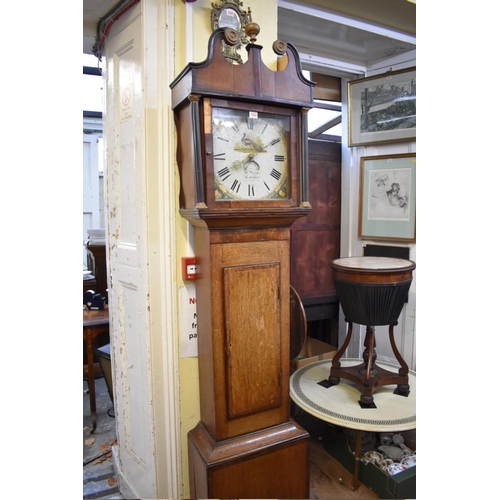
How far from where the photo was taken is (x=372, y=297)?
5.80 feet

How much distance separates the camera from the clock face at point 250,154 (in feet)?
4.16

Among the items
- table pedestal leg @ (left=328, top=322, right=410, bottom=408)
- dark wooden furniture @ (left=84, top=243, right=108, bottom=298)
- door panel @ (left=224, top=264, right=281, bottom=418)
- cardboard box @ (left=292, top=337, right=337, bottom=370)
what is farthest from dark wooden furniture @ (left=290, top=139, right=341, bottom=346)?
dark wooden furniture @ (left=84, top=243, right=108, bottom=298)

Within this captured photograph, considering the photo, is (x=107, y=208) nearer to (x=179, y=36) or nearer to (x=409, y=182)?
(x=179, y=36)

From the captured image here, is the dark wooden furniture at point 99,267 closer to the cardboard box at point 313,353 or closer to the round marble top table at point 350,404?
the cardboard box at point 313,353

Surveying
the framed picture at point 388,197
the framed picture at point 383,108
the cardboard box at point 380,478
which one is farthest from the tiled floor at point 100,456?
the framed picture at point 383,108

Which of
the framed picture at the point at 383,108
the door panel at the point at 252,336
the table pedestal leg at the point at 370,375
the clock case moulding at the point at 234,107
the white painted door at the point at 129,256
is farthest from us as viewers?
the framed picture at the point at 383,108

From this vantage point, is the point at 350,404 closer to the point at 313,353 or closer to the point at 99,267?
the point at 313,353

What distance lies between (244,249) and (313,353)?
158cm

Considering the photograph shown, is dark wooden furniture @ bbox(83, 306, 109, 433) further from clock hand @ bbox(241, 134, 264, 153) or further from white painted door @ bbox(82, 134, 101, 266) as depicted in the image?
white painted door @ bbox(82, 134, 101, 266)

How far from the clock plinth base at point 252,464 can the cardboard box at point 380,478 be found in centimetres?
45

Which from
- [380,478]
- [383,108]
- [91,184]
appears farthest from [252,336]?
[91,184]

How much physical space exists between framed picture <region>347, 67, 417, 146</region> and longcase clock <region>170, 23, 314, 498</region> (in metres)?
1.35
